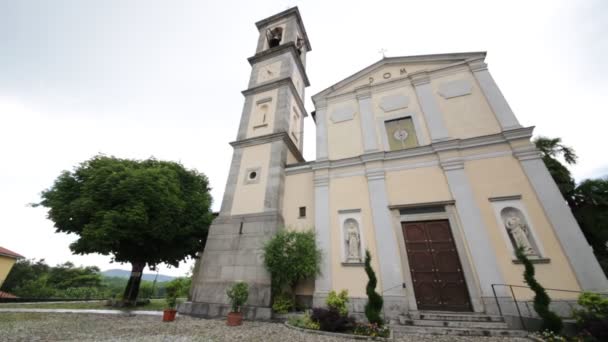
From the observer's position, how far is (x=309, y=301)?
8.32 m

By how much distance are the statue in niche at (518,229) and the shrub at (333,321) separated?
569 centimetres

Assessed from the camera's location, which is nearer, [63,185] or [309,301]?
[309,301]

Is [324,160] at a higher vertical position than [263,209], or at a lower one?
higher

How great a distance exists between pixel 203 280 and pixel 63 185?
9395 mm

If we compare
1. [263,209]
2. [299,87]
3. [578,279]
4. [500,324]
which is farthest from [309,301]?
[299,87]

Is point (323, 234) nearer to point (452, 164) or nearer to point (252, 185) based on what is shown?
point (252, 185)

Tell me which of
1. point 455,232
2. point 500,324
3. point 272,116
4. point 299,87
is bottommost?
point 500,324

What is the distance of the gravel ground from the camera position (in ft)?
17.1

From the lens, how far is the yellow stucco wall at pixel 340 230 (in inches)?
313

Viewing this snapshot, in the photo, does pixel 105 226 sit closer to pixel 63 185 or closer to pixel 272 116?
pixel 63 185

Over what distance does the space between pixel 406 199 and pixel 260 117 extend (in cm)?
930

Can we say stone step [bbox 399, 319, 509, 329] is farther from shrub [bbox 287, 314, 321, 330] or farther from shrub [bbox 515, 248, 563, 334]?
shrub [bbox 287, 314, 321, 330]

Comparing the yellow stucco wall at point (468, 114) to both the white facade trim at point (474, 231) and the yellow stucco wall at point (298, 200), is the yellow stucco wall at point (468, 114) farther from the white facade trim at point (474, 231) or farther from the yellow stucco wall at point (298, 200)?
the yellow stucco wall at point (298, 200)

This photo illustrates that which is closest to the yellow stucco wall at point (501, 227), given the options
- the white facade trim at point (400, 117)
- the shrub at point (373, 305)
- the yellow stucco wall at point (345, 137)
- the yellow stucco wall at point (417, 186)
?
the yellow stucco wall at point (417, 186)
